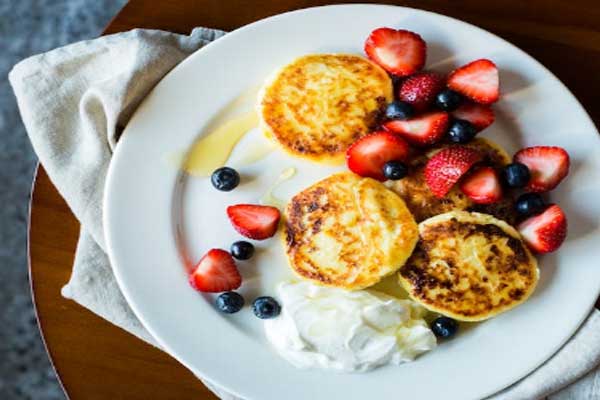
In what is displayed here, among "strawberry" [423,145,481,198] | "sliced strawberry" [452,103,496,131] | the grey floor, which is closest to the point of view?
"strawberry" [423,145,481,198]

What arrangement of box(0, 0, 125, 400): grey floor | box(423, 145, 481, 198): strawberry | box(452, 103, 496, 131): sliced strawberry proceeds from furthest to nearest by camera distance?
box(0, 0, 125, 400): grey floor, box(452, 103, 496, 131): sliced strawberry, box(423, 145, 481, 198): strawberry

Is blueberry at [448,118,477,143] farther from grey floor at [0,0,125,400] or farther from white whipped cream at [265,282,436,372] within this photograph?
grey floor at [0,0,125,400]

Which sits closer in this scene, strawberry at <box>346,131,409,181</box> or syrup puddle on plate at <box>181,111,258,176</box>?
strawberry at <box>346,131,409,181</box>

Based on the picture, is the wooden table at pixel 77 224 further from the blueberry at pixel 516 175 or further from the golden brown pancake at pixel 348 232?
the golden brown pancake at pixel 348 232

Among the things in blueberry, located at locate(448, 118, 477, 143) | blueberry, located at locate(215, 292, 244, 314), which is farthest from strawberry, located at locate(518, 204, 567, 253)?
blueberry, located at locate(215, 292, 244, 314)

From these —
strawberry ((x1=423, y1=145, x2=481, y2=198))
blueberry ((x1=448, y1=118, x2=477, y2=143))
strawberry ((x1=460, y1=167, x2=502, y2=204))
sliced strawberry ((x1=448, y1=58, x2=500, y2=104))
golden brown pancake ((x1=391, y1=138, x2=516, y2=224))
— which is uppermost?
sliced strawberry ((x1=448, y1=58, x2=500, y2=104))

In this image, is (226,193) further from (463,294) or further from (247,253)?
(463,294)

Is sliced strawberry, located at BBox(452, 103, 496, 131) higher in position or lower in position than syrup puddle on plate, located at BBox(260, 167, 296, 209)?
higher
